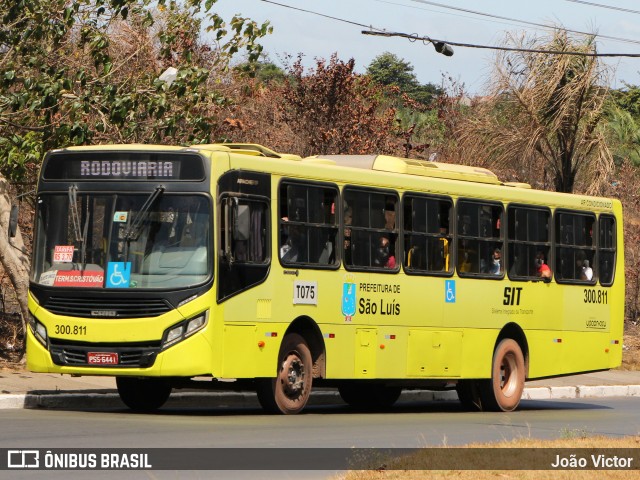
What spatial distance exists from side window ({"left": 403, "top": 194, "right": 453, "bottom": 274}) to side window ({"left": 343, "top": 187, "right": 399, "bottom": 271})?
0.28m

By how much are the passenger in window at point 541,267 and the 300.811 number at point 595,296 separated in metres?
1.13

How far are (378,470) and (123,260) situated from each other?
6230 millimetres

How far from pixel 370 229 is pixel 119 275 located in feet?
13.2

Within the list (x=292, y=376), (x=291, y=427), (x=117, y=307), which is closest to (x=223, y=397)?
(x=292, y=376)

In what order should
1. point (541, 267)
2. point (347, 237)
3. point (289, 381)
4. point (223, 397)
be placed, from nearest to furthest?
point (289, 381) < point (347, 237) < point (223, 397) < point (541, 267)

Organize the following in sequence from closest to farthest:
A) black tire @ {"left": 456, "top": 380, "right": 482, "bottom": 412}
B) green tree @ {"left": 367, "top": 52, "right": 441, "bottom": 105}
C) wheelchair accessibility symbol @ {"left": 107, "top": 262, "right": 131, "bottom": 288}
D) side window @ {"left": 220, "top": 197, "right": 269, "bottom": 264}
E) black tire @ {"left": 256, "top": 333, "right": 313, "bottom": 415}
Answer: wheelchair accessibility symbol @ {"left": 107, "top": 262, "right": 131, "bottom": 288}
side window @ {"left": 220, "top": 197, "right": 269, "bottom": 264}
black tire @ {"left": 256, "top": 333, "right": 313, "bottom": 415}
black tire @ {"left": 456, "top": 380, "right": 482, "bottom": 412}
green tree @ {"left": 367, "top": 52, "right": 441, "bottom": 105}

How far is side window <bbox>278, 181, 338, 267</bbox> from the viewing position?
1806 cm

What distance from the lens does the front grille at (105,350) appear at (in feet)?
54.3

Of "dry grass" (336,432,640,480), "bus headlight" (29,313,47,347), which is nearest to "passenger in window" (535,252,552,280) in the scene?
"bus headlight" (29,313,47,347)

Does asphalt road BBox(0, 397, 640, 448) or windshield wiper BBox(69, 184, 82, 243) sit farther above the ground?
windshield wiper BBox(69, 184, 82, 243)

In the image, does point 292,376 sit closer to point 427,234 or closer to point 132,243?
point 132,243

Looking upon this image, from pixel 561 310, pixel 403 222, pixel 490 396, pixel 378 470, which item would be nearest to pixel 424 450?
pixel 378 470

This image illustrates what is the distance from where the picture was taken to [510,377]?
21.9 meters

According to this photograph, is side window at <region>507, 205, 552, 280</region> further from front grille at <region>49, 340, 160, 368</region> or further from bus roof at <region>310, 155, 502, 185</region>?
front grille at <region>49, 340, 160, 368</region>
